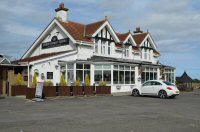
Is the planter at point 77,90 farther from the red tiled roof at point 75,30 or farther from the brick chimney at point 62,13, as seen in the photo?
the brick chimney at point 62,13

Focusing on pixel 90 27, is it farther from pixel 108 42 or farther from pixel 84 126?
pixel 84 126

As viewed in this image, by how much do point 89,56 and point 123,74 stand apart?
4.40m

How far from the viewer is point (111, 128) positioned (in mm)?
10609

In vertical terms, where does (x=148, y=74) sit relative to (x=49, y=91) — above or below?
above

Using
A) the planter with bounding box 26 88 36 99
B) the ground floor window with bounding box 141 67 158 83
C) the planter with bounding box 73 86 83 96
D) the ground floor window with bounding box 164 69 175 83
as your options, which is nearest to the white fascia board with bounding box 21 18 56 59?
the ground floor window with bounding box 141 67 158 83

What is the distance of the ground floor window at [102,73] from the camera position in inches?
1234

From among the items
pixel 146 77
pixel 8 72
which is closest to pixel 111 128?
pixel 8 72

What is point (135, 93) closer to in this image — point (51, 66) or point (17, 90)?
point (51, 66)

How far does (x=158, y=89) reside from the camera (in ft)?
86.9

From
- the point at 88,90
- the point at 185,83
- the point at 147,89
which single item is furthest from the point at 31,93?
the point at 185,83

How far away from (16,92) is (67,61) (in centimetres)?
644

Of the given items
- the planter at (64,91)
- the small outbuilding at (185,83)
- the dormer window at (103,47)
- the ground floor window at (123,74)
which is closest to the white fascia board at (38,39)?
the dormer window at (103,47)

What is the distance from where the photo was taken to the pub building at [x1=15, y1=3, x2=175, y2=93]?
3136 cm

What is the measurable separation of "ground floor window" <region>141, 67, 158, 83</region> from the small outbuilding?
5.67 m
